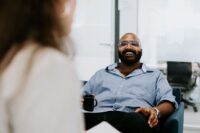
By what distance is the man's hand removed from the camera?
250 centimetres

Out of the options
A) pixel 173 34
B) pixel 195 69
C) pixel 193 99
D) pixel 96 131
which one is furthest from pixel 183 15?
pixel 96 131

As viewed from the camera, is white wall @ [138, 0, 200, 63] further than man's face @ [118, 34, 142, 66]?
Yes

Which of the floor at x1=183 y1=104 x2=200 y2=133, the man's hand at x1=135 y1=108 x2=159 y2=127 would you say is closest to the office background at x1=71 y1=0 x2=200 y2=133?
the floor at x1=183 y1=104 x2=200 y2=133

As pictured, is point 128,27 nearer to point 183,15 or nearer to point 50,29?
point 183,15

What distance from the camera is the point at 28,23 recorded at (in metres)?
0.60

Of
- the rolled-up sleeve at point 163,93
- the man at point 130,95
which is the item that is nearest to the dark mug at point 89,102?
the man at point 130,95

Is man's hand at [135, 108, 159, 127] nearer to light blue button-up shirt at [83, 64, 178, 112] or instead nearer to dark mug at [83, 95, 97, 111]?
light blue button-up shirt at [83, 64, 178, 112]

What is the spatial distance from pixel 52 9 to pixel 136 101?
2316mm

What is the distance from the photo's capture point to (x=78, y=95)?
615 millimetres

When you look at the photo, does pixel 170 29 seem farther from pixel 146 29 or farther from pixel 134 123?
pixel 134 123

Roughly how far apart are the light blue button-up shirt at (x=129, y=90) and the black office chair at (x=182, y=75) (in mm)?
934

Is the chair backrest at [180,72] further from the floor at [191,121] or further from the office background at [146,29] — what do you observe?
the floor at [191,121]

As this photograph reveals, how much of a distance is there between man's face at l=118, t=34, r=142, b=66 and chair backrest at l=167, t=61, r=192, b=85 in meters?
0.84

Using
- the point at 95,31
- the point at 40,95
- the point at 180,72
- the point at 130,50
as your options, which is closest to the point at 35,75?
the point at 40,95
